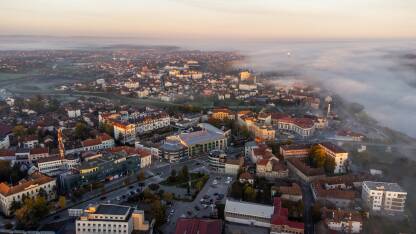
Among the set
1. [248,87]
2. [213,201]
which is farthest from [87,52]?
[213,201]

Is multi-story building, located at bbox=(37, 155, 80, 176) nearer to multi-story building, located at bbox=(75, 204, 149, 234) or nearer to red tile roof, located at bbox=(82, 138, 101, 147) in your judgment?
red tile roof, located at bbox=(82, 138, 101, 147)

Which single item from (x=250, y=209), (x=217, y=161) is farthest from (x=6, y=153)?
(x=250, y=209)

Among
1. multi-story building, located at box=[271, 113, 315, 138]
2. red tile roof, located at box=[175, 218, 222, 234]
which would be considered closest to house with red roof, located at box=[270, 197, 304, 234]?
red tile roof, located at box=[175, 218, 222, 234]

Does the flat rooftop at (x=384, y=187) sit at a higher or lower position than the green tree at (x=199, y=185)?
higher

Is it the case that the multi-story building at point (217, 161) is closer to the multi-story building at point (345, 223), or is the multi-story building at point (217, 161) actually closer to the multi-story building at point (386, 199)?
the multi-story building at point (345, 223)

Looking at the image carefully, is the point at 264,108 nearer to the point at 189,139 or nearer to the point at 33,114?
the point at 189,139

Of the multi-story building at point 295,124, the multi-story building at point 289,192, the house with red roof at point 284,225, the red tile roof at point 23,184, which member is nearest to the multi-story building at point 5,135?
the red tile roof at point 23,184
